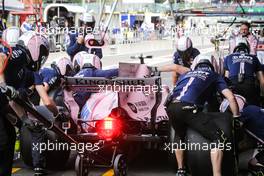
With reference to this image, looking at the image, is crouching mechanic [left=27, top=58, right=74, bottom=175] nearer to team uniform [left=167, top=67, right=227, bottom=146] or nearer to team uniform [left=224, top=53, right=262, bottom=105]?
team uniform [left=167, top=67, right=227, bottom=146]

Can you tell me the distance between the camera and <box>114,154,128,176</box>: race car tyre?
21.4ft

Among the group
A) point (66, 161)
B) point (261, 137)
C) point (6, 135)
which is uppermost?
point (6, 135)

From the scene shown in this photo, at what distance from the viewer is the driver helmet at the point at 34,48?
6.20 metres

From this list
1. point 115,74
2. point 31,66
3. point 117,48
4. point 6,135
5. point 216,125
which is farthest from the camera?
point 117,48

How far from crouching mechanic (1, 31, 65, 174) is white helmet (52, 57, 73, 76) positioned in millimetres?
678

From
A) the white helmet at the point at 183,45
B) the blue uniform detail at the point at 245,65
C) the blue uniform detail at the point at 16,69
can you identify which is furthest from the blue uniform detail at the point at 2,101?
the blue uniform detail at the point at 245,65

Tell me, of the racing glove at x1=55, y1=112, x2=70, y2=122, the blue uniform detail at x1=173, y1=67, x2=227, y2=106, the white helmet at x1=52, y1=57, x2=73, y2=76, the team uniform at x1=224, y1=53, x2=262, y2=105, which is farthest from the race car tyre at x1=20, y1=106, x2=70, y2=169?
the team uniform at x1=224, y1=53, x2=262, y2=105

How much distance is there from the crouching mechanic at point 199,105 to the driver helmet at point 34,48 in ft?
5.01

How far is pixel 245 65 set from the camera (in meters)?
8.41

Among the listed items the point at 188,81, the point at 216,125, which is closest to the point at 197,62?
the point at 188,81

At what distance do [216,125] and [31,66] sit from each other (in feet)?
6.97

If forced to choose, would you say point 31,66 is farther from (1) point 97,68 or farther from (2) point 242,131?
(2) point 242,131

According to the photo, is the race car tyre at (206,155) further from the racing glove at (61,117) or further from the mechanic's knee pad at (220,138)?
the racing glove at (61,117)

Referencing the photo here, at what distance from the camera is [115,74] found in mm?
7492
